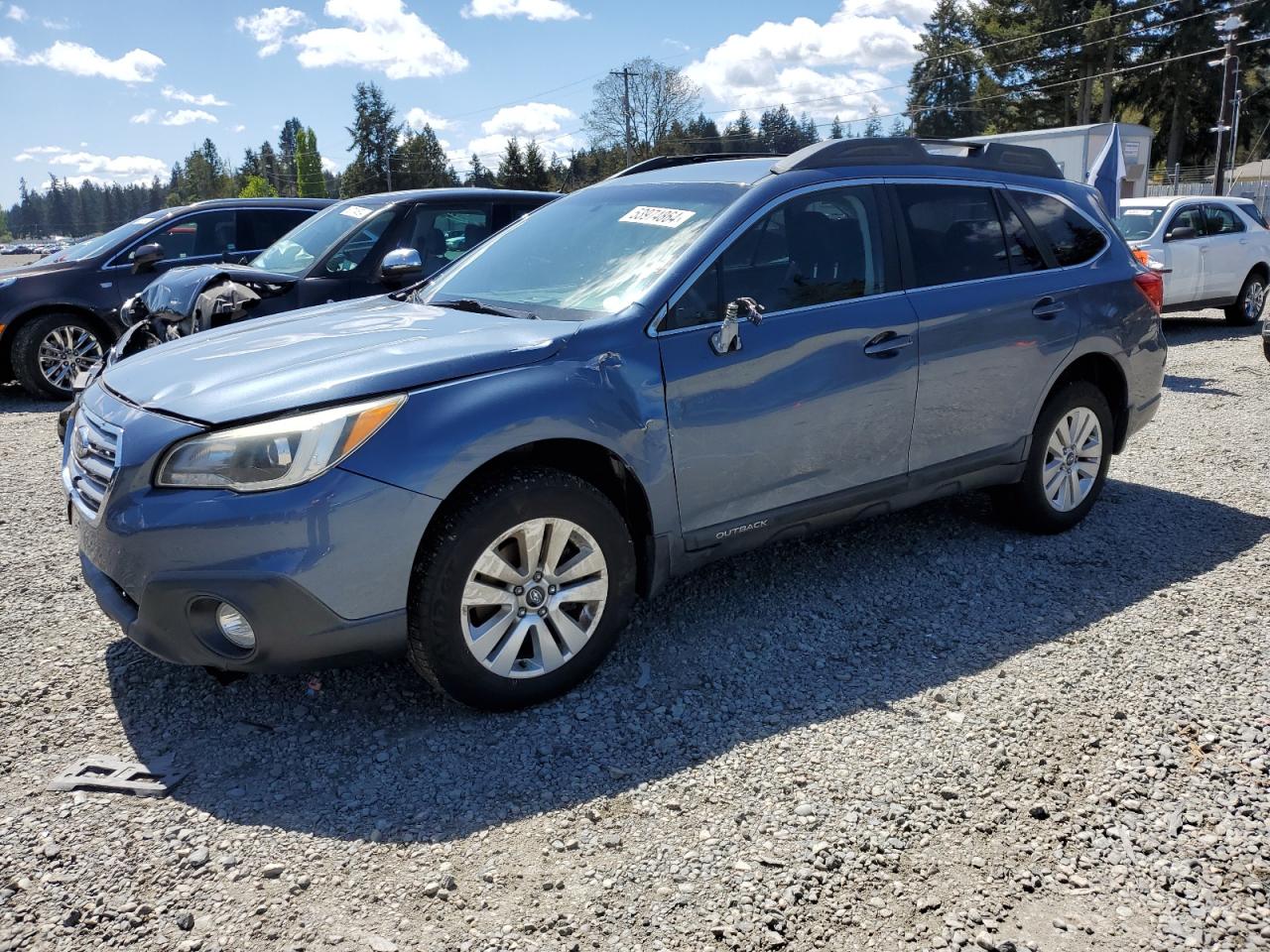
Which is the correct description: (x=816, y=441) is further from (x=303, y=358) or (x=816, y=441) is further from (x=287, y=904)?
(x=287, y=904)

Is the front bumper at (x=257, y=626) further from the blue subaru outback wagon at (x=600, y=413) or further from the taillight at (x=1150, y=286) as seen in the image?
the taillight at (x=1150, y=286)

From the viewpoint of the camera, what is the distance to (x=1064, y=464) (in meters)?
5.04

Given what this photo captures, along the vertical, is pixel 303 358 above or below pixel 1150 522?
above

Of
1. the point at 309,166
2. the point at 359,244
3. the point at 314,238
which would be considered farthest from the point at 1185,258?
the point at 309,166

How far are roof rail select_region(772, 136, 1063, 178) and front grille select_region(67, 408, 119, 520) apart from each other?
262 centimetres

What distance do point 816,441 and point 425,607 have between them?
168cm

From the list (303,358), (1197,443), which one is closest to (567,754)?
(303,358)

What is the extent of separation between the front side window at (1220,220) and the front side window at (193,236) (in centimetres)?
1169

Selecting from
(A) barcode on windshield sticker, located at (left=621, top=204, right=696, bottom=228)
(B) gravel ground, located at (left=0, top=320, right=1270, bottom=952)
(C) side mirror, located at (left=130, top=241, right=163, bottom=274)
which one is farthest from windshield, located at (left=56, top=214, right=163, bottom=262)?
(A) barcode on windshield sticker, located at (left=621, top=204, right=696, bottom=228)

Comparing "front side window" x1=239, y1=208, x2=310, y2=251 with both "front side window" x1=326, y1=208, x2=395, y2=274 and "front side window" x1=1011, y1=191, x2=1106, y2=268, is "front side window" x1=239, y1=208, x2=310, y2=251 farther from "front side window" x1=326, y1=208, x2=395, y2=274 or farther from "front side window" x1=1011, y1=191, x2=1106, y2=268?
"front side window" x1=1011, y1=191, x2=1106, y2=268

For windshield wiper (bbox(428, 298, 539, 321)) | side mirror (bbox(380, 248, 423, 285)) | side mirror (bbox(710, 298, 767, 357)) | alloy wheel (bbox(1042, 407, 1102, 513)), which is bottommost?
alloy wheel (bbox(1042, 407, 1102, 513))

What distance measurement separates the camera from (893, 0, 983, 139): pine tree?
236ft

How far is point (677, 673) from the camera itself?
3.71 m

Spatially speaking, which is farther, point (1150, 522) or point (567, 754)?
point (1150, 522)
